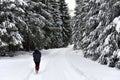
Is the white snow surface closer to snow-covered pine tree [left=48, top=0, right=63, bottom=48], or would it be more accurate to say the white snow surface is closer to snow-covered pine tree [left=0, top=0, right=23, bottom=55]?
snow-covered pine tree [left=0, top=0, right=23, bottom=55]

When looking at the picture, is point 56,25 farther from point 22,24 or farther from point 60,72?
point 60,72

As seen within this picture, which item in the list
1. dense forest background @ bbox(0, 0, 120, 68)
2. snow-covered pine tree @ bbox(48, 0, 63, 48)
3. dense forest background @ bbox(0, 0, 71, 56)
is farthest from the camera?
snow-covered pine tree @ bbox(48, 0, 63, 48)

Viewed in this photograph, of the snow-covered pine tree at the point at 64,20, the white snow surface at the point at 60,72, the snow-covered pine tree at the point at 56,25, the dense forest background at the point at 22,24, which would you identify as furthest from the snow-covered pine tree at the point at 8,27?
the snow-covered pine tree at the point at 64,20

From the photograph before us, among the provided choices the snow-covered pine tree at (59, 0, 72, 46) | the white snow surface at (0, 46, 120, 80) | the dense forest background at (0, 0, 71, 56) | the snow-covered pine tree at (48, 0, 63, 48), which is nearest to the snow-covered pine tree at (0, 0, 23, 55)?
the dense forest background at (0, 0, 71, 56)

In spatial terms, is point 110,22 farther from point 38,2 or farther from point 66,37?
point 66,37

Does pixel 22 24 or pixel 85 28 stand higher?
pixel 22 24

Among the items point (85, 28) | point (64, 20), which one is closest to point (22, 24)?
point (85, 28)

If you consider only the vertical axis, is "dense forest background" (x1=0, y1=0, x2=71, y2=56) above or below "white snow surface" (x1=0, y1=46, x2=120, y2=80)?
above

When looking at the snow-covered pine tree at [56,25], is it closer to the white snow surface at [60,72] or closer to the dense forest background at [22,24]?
the dense forest background at [22,24]

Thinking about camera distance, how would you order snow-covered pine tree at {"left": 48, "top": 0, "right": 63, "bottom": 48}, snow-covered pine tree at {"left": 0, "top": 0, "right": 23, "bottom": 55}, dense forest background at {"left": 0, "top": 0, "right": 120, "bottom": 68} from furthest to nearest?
snow-covered pine tree at {"left": 48, "top": 0, "right": 63, "bottom": 48}, snow-covered pine tree at {"left": 0, "top": 0, "right": 23, "bottom": 55}, dense forest background at {"left": 0, "top": 0, "right": 120, "bottom": 68}

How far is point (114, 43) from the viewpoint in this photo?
17.0 m

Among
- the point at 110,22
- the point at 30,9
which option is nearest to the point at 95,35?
the point at 110,22

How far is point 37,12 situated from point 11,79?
67.4ft

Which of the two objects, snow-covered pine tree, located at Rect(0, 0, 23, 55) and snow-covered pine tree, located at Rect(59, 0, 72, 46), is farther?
snow-covered pine tree, located at Rect(59, 0, 72, 46)
